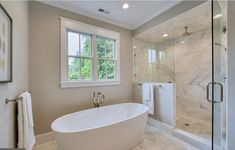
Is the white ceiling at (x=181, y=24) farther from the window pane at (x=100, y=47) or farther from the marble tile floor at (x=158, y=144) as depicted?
the marble tile floor at (x=158, y=144)

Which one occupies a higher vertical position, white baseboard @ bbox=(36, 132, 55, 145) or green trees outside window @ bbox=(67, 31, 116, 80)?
green trees outside window @ bbox=(67, 31, 116, 80)

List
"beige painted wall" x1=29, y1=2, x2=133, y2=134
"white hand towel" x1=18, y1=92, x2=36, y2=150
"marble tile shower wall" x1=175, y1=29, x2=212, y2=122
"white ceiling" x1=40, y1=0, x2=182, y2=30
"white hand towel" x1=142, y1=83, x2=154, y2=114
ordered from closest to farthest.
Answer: "white hand towel" x1=18, y1=92, x2=36, y2=150 → "beige painted wall" x1=29, y1=2, x2=133, y2=134 → "white ceiling" x1=40, y1=0, x2=182, y2=30 → "white hand towel" x1=142, y1=83, x2=154, y2=114 → "marble tile shower wall" x1=175, y1=29, x2=212, y2=122

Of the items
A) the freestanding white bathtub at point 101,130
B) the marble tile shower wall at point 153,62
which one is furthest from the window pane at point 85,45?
the marble tile shower wall at point 153,62

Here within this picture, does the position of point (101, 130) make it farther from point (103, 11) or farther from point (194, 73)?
point (194, 73)

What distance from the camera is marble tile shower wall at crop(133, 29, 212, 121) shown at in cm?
318

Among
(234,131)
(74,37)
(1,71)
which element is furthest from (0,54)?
(234,131)

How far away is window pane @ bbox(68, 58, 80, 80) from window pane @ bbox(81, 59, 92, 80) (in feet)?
0.37

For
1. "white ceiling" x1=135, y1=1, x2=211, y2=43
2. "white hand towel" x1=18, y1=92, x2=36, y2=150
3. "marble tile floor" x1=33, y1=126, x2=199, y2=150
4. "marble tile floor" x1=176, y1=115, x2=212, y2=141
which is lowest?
"marble tile floor" x1=33, y1=126, x2=199, y2=150

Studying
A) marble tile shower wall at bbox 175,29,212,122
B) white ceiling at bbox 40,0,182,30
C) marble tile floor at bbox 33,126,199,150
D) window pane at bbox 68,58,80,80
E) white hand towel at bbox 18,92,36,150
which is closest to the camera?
white hand towel at bbox 18,92,36,150

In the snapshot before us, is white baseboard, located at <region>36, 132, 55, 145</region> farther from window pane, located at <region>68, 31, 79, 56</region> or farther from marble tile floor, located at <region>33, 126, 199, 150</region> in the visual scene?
window pane, located at <region>68, 31, 79, 56</region>

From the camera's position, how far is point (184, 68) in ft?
11.9

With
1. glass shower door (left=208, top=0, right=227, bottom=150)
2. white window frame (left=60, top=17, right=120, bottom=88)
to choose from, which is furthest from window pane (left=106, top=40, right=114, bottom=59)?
glass shower door (left=208, top=0, right=227, bottom=150)

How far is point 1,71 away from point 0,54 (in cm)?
15

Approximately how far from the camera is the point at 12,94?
1.38 meters
